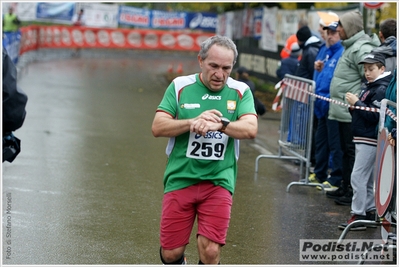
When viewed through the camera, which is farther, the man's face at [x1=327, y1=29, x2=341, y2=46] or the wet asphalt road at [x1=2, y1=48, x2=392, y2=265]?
the man's face at [x1=327, y1=29, x2=341, y2=46]

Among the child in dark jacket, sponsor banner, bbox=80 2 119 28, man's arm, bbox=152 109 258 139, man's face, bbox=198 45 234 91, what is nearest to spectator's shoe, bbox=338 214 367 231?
the child in dark jacket

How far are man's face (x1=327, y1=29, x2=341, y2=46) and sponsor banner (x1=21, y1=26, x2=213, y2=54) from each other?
93.8ft

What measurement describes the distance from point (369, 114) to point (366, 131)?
0.19m

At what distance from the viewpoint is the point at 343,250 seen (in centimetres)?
711

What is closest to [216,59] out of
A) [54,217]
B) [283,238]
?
[283,238]

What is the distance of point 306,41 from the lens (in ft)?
39.2

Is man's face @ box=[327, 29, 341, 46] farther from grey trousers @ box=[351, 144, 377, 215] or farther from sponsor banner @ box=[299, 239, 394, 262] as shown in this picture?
sponsor banner @ box=[299, 239, 394, 262]

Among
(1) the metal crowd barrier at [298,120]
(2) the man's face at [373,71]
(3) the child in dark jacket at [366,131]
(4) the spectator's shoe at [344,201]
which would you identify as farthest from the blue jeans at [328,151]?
(2) the man's face at [373,71]

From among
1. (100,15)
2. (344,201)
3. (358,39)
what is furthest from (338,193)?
(100,15)

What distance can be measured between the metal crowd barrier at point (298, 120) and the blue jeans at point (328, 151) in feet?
0.65

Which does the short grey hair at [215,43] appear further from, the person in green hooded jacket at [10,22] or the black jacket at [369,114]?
the person in green hooded jacket at [10,22]

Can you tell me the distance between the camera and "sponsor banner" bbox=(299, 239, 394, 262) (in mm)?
6668

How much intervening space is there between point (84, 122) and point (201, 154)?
10.0 metres

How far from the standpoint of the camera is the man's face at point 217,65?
508 centimetres
